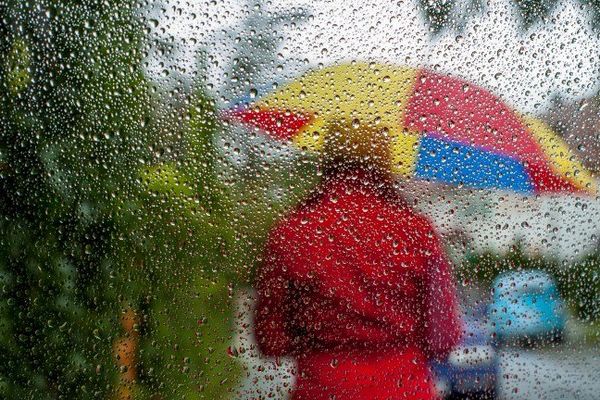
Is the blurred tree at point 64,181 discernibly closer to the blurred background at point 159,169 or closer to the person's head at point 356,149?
the blurred background at point 159,169

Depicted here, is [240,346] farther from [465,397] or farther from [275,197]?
[465,397]

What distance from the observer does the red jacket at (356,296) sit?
0.75m

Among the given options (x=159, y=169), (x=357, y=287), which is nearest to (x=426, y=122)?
(x=357, y=287)

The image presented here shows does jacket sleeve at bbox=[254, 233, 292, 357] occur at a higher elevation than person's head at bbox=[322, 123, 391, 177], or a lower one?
lower

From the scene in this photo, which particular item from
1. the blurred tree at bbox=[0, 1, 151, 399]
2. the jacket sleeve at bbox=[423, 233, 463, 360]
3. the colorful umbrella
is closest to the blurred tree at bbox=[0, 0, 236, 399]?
the blurred tree at bbox=[0, 1, 151, 399]

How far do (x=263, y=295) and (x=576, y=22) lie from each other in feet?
2.21

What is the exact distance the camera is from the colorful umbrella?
2.45 feet

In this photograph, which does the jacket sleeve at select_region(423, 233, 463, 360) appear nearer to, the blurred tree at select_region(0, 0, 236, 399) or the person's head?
the person's head

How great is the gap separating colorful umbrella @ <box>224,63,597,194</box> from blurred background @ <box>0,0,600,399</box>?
0.02 metres

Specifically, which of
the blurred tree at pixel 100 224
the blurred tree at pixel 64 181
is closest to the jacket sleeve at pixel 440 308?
the blurred tree at pixel 100 224

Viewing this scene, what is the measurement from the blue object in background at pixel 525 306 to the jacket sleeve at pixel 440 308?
2.7 inches

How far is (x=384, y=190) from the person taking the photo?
2.51 ft

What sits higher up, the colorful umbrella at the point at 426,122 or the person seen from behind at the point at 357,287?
the colorful umbrella at the point at 426,122

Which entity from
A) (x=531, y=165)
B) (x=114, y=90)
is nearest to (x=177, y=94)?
(x=114, y=90)
